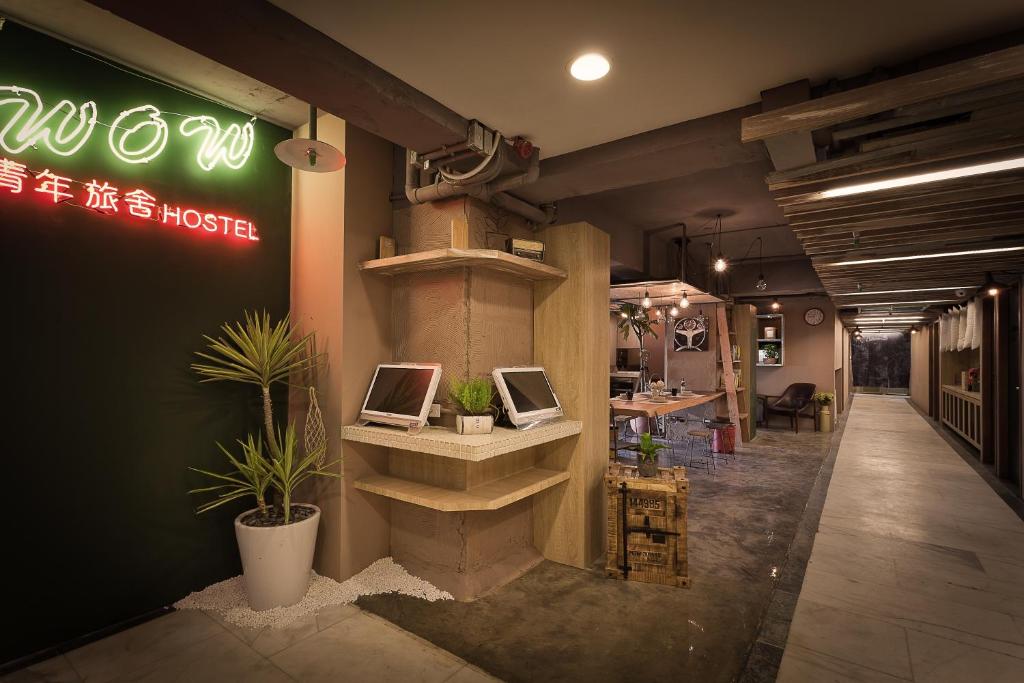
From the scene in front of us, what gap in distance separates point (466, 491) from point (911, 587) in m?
3.06

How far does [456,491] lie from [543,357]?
4.08 feet

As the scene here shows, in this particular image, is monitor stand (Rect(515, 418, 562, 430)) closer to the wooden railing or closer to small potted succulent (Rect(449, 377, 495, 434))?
small potted succulent (Rect(449, 377, 495, 434))

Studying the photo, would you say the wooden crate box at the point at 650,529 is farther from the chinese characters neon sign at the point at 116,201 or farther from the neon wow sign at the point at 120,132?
the neon wow sign at the point at 120,132

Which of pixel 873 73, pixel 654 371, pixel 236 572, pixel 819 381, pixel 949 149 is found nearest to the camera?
pixel 873 73

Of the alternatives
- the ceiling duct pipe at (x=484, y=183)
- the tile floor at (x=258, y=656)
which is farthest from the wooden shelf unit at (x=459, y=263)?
the tile floor at (x=258, y=656)

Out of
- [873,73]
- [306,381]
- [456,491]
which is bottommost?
[456,491]

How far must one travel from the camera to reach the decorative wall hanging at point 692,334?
9.02 metres

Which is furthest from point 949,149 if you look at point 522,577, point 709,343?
point 709,343

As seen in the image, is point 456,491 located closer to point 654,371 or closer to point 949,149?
point 949,149

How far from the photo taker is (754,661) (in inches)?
100.0

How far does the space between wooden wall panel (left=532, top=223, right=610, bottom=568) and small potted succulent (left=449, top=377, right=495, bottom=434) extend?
80 centimetres

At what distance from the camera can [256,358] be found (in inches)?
127

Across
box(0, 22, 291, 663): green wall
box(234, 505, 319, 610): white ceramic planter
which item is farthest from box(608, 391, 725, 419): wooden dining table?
box(0, 22, 291, 663): green wall

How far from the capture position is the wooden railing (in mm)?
7793
